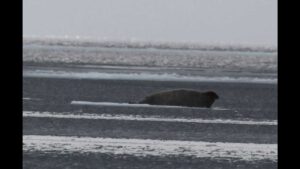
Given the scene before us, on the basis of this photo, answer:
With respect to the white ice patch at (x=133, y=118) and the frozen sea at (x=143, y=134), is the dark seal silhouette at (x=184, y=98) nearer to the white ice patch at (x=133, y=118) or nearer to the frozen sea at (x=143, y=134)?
the frozen sea at (x=143, y=134)

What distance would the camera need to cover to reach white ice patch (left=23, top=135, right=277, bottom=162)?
9.40 m

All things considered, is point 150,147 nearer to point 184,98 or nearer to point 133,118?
point 133,118

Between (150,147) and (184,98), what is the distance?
27.7ft

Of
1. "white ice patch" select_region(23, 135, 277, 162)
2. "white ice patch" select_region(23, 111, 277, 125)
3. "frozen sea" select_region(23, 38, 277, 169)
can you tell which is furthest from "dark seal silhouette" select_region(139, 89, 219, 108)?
"white ice patch" select_region(23, 135, 277, 162)

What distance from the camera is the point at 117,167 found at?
808 centimetres

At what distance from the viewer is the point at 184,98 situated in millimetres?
18375

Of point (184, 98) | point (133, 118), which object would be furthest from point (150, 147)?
point (184, 98)

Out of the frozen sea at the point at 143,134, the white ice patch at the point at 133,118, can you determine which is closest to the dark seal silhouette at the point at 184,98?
the frozen sea at the point at 143,134

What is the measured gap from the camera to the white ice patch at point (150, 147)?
9.40 meters

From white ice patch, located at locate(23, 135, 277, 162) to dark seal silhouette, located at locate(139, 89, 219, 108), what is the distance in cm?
727

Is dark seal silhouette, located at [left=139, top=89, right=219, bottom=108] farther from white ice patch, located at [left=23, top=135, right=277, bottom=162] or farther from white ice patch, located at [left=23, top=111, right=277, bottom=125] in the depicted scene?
white ice patch, located at [left=23, top=135, right=277, bottom=162]

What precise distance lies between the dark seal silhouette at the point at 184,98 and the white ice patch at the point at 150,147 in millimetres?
7266

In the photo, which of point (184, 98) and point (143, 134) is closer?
point (143, 134)
